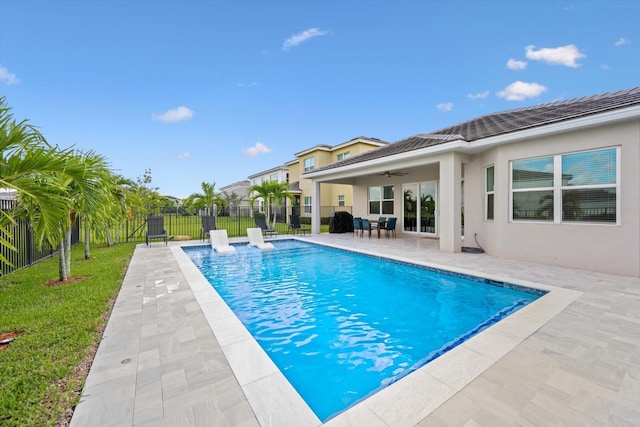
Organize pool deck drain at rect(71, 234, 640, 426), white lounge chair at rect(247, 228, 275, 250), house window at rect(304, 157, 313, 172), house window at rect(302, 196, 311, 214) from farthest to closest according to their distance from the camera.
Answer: house window at rect(302, 196, 311, 214) → house window at rect(304, 157, 313, 172) → white lounge chair at rect(247, 228, 275, 250) → pool deck drain at rect(71, 234, 640, 426)

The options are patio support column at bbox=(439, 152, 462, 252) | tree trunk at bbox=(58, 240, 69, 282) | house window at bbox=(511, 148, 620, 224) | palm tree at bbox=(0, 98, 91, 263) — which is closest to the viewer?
palm tree at bbox=(0, 98, 91, 263)

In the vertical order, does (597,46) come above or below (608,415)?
above

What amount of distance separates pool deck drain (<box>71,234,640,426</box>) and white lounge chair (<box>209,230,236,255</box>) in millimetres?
6453

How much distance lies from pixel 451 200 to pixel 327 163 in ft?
60.2

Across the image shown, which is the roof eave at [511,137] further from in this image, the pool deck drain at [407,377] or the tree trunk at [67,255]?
the tree trunk at [67,255]

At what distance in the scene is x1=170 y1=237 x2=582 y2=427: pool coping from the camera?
2172 millimetres

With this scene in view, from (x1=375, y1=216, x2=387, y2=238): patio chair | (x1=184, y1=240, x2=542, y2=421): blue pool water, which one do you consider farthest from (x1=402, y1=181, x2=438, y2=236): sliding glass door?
(x1=184, y1=240, x2=542, y2=421): blue pool water

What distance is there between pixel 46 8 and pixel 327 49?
1152 centimetres

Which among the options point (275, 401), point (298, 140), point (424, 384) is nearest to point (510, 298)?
point (424, 384)

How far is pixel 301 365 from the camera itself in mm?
3393

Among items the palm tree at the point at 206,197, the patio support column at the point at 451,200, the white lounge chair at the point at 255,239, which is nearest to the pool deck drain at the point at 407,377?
the patio support column at the point at 451,200

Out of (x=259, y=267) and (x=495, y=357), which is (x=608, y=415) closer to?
(x=495, y=357)

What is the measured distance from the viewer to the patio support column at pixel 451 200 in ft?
32.5

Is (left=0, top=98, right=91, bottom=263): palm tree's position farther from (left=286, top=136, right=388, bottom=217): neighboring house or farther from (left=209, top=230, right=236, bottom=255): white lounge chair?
(left=286, top=136, right=388, bottom=217): neighboring house
